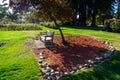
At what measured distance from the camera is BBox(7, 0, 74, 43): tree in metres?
12.1

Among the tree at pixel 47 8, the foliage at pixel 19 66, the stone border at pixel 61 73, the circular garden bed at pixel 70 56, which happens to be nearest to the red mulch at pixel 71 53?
the circular garden bed at pixel 70 56

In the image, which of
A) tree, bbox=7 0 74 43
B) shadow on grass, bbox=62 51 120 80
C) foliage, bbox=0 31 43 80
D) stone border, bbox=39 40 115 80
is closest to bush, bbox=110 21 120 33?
tree, bbox=7 0 74 43

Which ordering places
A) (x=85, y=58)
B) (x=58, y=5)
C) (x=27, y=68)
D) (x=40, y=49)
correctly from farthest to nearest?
(x=58, y=5) → (x=40, y=49) → (x=85, y=58) → (x=27, y=68)

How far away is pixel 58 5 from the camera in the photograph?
1262 centimetres

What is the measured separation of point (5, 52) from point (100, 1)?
2921 centimetres

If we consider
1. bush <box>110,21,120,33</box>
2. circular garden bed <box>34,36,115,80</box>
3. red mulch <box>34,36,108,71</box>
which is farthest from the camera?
bush <box>110,21,120,33</box>

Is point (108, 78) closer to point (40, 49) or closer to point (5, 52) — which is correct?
point (40, 49)

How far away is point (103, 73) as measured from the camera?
8453 millimetres

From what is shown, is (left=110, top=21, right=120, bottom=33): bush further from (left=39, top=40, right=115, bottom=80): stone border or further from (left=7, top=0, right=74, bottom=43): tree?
(left=39, top=40, right=115, bottom=80): stone border

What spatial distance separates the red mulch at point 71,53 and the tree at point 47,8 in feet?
3.66

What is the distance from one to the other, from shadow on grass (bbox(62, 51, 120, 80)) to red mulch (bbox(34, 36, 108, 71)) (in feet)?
2.69

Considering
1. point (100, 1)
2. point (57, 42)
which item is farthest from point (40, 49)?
point (100, 1)

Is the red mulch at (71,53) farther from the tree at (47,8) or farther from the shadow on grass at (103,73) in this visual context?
the tree at (47,8)

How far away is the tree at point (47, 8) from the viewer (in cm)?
1213
